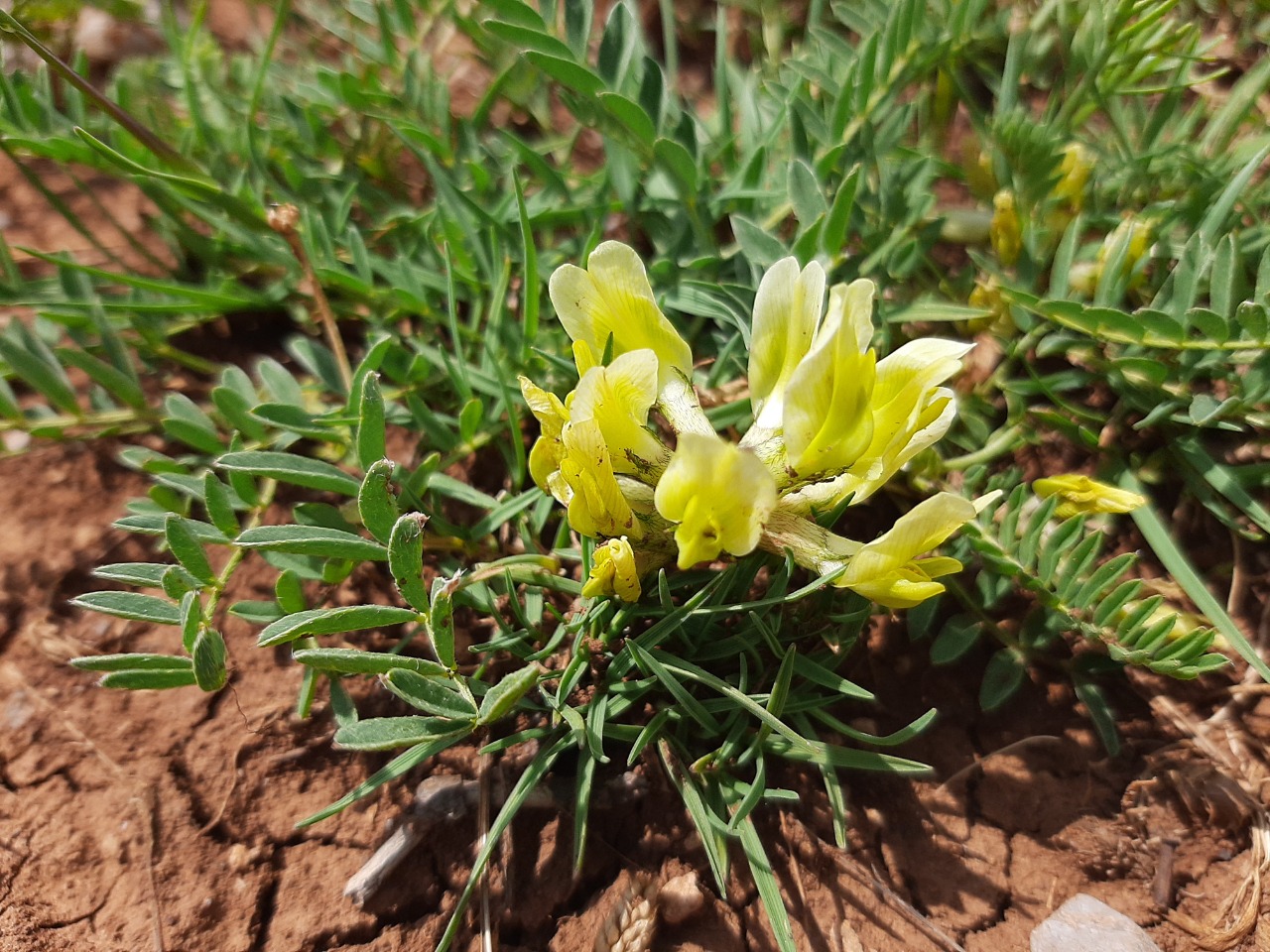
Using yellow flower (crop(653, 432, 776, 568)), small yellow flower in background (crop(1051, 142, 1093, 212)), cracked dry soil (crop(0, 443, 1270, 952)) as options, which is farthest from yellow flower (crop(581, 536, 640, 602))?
small yellow flower in background (crop(1051, 142, 1093, 212))

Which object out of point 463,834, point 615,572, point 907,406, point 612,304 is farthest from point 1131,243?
point 463,834

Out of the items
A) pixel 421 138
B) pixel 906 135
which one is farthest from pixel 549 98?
pixel 906 135

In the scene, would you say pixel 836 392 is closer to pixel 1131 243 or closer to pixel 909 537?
pixel 909 537

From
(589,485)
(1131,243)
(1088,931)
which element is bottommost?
(1088,931)

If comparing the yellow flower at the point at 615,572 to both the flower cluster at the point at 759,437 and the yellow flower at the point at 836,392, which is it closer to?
the flower cluster at the point at 759,437

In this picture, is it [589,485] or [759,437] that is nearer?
[589,485]

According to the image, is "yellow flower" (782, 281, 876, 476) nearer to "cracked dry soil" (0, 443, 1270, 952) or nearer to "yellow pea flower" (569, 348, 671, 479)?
"yellow pea flower" (569, 348, 671, 479)

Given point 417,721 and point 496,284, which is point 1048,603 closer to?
point 417,721
